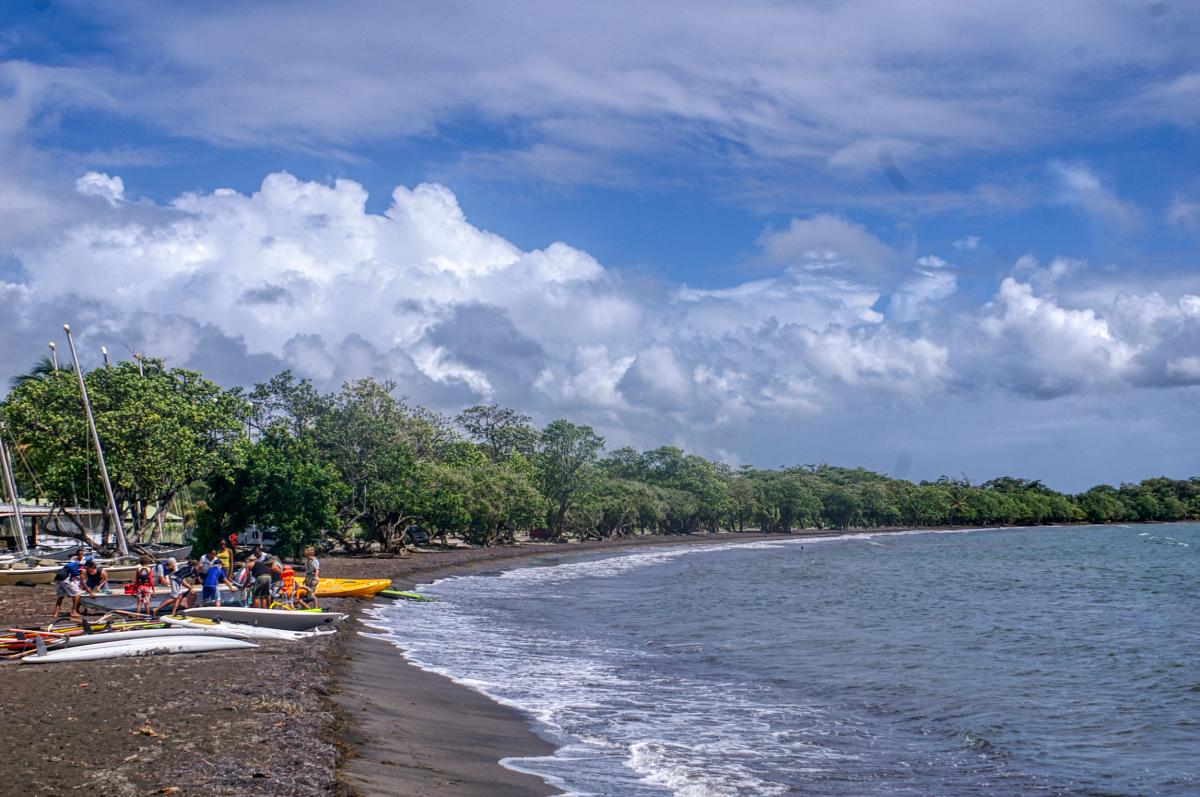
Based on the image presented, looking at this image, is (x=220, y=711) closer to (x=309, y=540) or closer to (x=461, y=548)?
(x=309, y=540)

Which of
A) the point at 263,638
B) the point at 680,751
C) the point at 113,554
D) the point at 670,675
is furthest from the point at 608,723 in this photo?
the point at 113,554

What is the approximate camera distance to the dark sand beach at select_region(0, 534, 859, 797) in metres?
10.0

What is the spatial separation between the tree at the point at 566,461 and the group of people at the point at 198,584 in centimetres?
6479

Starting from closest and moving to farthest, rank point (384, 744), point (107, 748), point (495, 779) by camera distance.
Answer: point (107, 748) < point (495, 779) < point (384, 744)

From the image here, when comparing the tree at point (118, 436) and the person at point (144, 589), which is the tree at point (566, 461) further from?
the person at point (144, 589)

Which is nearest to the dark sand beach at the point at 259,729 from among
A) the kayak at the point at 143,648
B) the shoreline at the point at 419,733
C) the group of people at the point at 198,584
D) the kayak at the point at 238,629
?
the shoreline at the point at 419,733

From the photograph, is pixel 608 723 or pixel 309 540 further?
pixel 309 540

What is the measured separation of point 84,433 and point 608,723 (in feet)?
92.5

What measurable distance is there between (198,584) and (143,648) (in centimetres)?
730

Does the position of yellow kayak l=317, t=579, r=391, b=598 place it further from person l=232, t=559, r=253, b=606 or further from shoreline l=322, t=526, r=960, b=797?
shoreline l=322, t=526, r=960, b=797

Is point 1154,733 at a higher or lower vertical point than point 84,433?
lower

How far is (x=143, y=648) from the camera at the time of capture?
59.2ft

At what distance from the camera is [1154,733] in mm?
16906

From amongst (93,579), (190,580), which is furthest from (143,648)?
(93,579)
